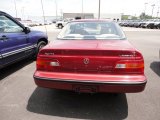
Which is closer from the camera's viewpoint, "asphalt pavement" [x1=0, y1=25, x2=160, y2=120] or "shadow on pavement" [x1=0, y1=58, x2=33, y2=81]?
"asphalt pavement" [x1=0, y1=25, x2=160, y2=120]

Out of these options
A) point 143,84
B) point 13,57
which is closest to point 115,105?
point 143,84

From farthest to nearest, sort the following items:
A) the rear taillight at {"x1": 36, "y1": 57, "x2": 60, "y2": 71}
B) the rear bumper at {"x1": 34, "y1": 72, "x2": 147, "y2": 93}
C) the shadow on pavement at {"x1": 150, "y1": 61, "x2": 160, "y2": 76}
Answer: the shadow on pavement at {"x1": 150, "y1": 61, "x2": 160, "y2": 76} < the rear taillight at {"x1": 36, "y1": 57, "x2": 60, "y2": 71} < the rear bumper at {"x1": 34, "y1": 72, "x2": 147, "y2": 93}

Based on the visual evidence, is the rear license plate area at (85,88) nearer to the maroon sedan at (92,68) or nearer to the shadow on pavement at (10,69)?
the maroon sedan at (92,68)

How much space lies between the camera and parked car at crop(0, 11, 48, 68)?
5156 millimetres

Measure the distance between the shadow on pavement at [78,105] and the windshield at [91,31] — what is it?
1197 millimetres

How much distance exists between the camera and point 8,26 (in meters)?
5.79

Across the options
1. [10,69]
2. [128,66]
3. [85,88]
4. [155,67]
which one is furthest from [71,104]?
[155,67]

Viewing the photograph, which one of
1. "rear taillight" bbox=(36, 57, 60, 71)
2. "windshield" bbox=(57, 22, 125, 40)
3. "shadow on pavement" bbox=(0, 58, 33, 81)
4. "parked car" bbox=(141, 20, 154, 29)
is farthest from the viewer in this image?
"parked car" bbox=(141, 20, 154, 29)

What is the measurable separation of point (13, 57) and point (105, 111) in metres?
3.17

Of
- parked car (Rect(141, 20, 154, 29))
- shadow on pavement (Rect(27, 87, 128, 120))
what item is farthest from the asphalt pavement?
parked car (Rect(141, 20, 154, 29))

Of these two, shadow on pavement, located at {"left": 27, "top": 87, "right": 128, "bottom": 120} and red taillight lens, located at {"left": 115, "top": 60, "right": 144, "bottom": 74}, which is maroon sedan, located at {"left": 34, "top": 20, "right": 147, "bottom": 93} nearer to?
red taillight lens, located at {"left": 115, "top": 60, "right": 144, "bottom": 74}

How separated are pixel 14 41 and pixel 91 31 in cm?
229

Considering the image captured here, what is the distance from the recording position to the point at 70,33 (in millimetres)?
4508

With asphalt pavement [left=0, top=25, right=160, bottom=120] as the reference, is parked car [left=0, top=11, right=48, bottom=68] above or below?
above
